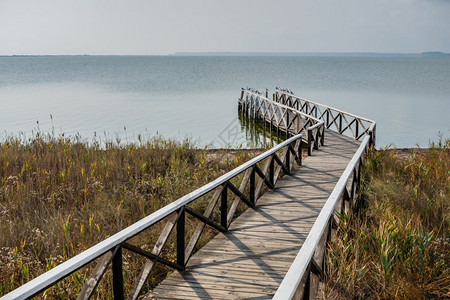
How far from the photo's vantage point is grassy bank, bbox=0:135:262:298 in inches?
207

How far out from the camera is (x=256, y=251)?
5211mm

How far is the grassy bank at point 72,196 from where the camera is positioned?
207 inches

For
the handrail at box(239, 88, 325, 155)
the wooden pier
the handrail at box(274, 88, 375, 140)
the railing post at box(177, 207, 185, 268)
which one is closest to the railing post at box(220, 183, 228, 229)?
the wooden pier

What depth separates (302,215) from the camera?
665 centimetres

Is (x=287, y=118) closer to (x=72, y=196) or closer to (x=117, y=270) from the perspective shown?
(x=72, y=196)

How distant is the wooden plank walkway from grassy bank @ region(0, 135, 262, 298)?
63 cm

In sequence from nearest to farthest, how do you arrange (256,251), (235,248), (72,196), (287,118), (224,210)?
(256,251)
(235,248)
(224,210)
(72,196)
(287,118)

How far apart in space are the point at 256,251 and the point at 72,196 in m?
4.21

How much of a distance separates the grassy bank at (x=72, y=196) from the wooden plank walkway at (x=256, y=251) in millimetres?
631

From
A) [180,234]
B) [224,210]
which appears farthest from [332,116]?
[180,234]

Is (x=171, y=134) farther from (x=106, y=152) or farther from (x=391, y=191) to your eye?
(x=391, y=191)

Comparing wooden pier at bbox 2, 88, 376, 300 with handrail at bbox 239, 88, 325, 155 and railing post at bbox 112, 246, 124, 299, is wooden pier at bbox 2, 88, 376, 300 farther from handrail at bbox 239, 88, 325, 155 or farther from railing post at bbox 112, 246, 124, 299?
handrail at bbox 239, 88, 325, 155

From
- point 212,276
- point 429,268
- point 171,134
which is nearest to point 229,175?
point 212,276

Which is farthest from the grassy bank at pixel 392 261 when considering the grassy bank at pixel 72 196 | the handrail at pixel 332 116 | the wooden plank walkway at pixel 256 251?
the handrail at pixel 332 116
